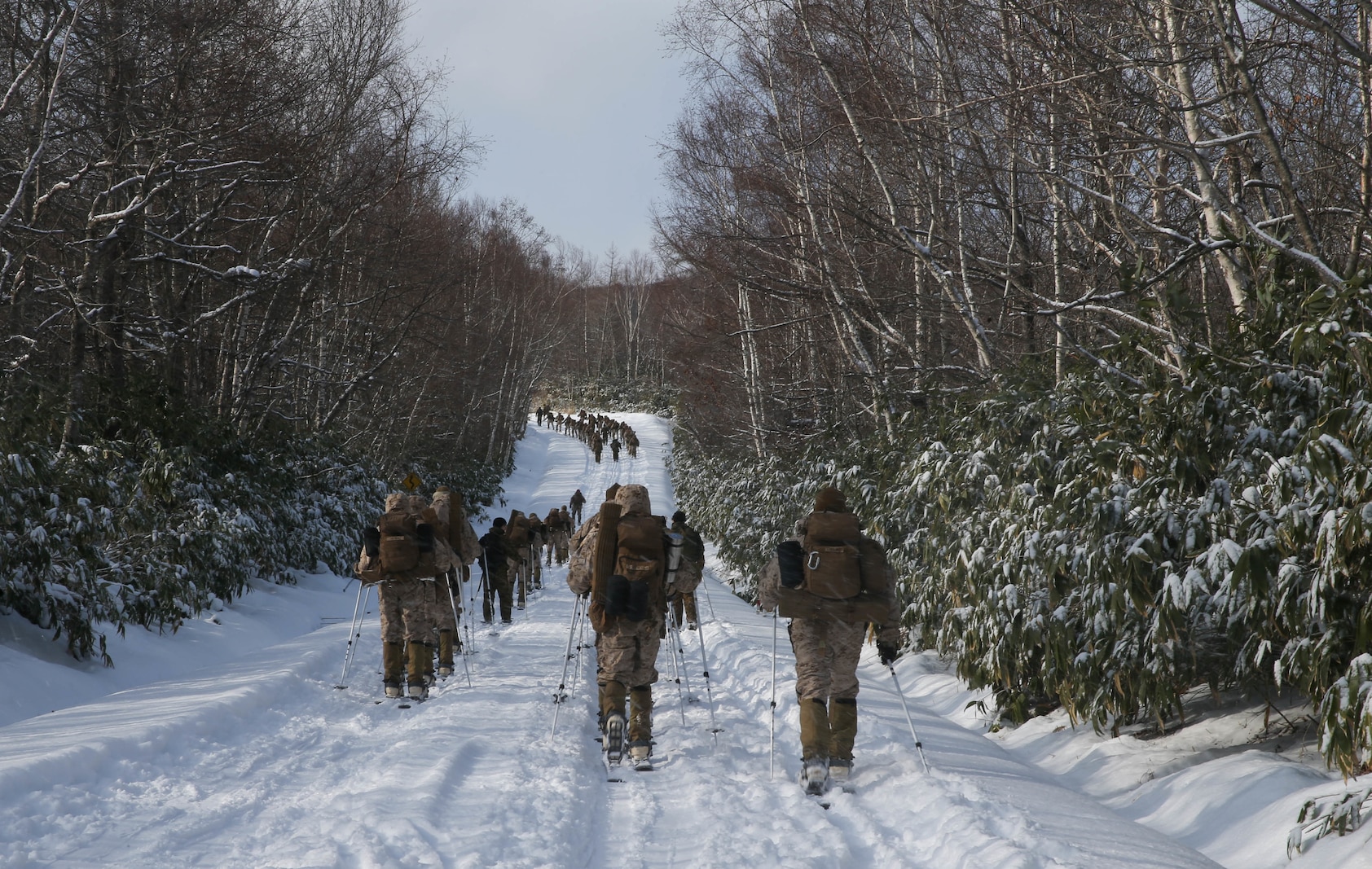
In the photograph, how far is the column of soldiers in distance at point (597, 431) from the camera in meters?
45.1

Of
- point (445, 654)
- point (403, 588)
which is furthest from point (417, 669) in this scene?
point (445, 654)

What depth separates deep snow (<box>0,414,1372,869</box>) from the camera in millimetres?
4016

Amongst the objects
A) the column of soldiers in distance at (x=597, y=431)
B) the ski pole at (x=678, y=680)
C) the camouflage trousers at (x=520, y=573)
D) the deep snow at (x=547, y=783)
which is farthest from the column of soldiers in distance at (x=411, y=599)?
the column of soldiers in distance at (x=597, y=431)

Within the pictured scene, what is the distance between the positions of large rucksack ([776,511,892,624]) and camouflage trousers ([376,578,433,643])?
403 cm

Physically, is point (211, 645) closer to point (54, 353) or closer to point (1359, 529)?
point (54, 353)

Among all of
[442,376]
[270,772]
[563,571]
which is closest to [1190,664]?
[270,772]

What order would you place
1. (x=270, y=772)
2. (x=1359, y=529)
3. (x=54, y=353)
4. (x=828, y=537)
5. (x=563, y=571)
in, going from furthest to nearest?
(x=563, y=571) → (x=54, y=353) → (x=828, y=537) → (x=270, y=772) → (x=1359, y=529)

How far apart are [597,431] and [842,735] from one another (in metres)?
44.9

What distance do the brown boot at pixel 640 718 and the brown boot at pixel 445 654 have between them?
12.4ft

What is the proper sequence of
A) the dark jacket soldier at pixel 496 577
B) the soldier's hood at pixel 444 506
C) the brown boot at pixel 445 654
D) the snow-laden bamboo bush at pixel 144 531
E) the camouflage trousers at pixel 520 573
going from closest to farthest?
the snow-laden bamboo bush at pixel 144 531, the brown boot at pixel 445 654, the soldier's hood at pixel 444 506, the dark jacket soldier at pixel 496 577, the camouflage trousers at pixel 520 573

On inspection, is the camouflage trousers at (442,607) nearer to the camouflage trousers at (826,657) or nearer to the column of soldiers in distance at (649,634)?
the column of soldiers in distance at (649,634)

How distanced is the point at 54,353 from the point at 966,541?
511 inches

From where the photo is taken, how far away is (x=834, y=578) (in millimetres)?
5566

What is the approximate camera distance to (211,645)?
32.4ft
